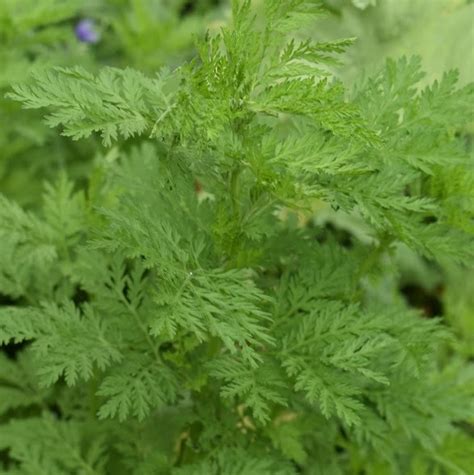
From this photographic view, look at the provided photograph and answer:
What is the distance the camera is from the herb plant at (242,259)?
30.0 inches

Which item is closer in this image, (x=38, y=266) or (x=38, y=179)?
(x=38, y=266)

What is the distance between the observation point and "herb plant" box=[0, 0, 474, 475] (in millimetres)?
762

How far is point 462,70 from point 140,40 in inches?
29.4

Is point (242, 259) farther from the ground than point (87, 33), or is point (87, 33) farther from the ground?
point (242, 259)

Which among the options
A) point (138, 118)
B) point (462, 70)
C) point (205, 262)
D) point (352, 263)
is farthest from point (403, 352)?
point (462, 70)

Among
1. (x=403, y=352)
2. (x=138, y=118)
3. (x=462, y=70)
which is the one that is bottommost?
(x=462, y=70)

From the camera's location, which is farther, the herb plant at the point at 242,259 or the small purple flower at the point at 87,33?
the small purple flower at the point at 87,33

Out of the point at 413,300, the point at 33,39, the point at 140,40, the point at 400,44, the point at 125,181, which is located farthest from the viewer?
the point at 413,300

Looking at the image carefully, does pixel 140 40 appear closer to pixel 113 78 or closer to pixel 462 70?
pixel 462 70

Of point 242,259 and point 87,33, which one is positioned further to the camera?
point 87,33

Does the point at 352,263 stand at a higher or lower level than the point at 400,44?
higher

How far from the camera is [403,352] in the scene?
2.89 feet

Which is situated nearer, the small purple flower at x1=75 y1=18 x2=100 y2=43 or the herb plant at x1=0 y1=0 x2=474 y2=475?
the herb plant at x1=0 y1=0 x2=474 y2=475

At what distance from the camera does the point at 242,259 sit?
0.87 metres
